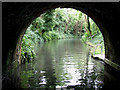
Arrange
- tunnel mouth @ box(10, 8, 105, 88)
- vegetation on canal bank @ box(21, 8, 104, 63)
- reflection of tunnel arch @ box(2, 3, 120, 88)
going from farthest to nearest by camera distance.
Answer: vegetation on canal bank @ box(21, 8, 104, 63)
tunnel mouth @ box(10, 8, 105, 88)
reflection of tunnel arch @ box(2, 3, 120, 88)

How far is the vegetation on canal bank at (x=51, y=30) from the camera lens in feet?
36.7

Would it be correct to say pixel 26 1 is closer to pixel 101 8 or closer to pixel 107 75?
pixel 101 8

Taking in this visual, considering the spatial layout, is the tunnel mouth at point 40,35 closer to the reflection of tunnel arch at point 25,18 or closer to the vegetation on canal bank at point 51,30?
the vegetation on canal bank at point 51,30

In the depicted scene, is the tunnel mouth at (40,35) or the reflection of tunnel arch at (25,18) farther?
the tunnel mouth at (40,35)

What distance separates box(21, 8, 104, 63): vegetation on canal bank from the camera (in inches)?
440

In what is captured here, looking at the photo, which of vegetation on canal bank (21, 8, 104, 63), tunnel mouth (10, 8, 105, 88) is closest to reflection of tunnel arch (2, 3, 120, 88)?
tunnel mouth (10, 8, 105, 88)

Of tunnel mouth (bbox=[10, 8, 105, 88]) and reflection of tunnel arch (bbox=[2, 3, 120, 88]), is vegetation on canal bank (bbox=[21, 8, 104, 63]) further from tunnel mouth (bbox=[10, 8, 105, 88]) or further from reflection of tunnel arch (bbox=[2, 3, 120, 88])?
reflection of tunnel arch (bbox=[2, 3, 120, 88])

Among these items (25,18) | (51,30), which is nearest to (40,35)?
(51,30)

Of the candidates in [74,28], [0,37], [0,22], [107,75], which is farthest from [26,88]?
[74,28]

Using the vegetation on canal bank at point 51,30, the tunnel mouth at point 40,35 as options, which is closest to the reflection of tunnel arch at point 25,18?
the tunnel mouth at point 40,35

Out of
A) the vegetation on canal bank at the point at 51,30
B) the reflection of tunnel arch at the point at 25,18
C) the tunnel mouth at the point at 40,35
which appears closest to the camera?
the reflection of tunnel arch at the point at 25,18

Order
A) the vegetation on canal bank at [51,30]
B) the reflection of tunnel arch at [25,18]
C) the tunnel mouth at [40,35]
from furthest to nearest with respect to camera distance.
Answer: the vegetation on canal bank at [51,30], the tunnel mouth at [40,35], the reflection of tunnel arch at [25,18]

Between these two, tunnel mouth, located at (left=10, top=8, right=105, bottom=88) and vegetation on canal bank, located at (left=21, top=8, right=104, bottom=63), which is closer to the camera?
tunnel mouth, located at (left=10, top=8, right=105, bottom=88)

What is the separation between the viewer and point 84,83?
20.5 ft
